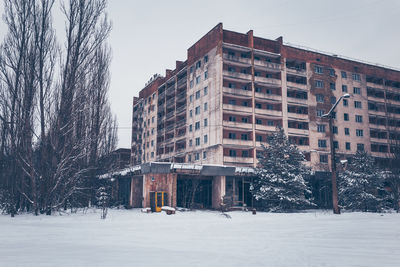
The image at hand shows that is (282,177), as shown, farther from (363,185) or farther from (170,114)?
(170,114)

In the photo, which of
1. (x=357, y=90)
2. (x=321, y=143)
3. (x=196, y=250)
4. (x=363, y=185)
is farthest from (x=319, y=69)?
(x=196, y=250)

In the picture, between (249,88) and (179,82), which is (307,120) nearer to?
(249,88)

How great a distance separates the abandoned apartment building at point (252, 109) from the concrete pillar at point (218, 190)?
11 cm

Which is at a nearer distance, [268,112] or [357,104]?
[268,112]

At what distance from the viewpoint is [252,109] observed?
43.1 metres

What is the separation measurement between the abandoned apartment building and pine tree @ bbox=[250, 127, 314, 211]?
17.5 feet

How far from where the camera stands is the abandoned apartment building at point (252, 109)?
37.2 meters

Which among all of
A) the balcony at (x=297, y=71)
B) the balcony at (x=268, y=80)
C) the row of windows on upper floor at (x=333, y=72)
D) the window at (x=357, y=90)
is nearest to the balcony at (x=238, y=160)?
the balcony at (x=268, y=80)

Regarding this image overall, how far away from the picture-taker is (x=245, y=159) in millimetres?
41344

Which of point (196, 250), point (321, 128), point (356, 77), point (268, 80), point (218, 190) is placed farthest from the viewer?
point (356, 77)

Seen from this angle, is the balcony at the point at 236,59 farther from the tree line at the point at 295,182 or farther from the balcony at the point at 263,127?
the tree line at the point at 295,182

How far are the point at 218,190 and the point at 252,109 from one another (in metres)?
13.8

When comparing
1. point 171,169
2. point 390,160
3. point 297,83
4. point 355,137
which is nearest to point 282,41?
point 297,83

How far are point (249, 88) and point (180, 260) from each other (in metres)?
39.3
